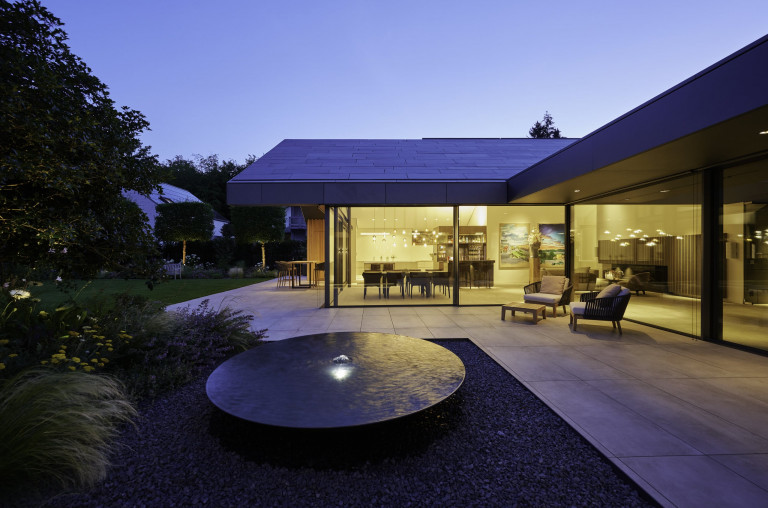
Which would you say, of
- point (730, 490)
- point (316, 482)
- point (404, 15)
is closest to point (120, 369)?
point (316, 482)

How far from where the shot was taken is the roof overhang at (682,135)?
275 cm

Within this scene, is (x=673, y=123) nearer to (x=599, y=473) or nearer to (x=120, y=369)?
(x=599, y=473)

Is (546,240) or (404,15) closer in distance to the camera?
(546,240)

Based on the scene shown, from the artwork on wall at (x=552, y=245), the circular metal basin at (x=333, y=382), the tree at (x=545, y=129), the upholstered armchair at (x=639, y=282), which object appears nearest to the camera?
the circular metal basin at (x=333, y=382)

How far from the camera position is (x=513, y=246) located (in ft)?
36.5

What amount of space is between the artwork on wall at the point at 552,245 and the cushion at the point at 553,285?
2.52 meters

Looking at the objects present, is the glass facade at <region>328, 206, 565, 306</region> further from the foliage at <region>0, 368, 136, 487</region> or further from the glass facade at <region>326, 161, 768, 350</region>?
the foliage at <region>0, 368, 136, 487</region>

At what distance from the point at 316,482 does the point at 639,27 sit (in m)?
13.7

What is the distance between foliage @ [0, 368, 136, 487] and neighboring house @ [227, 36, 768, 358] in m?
5.57

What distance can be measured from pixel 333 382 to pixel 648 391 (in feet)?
10.1

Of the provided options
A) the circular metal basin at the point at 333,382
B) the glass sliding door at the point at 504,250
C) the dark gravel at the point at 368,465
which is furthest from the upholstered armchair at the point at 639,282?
the circular metal basin at the point at 333,382

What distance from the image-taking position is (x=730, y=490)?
5.74 feet

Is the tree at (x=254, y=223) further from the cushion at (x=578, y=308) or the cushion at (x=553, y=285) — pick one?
the cushion at (x=578, y=308)

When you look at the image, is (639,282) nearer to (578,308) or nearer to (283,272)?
(578,308)
